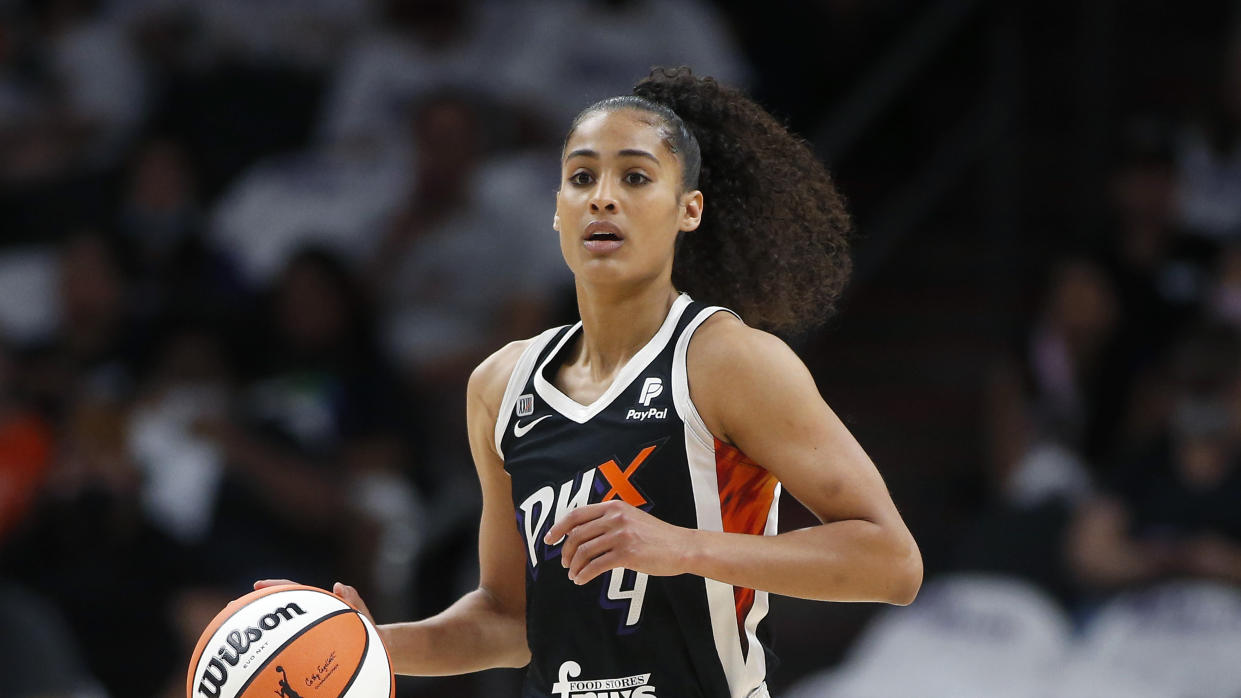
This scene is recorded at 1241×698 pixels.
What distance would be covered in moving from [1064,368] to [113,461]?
153 inches

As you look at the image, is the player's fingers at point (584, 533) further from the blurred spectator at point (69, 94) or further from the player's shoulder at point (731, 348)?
the blurred spectator at point (69, 94)

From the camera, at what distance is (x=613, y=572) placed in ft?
9.37

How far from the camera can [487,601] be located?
130 inches

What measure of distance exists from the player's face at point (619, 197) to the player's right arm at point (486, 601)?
37 cm

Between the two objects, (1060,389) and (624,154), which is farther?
(1060,389)

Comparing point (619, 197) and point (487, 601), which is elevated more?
point (619, 197)

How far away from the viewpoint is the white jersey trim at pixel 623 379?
115 inches

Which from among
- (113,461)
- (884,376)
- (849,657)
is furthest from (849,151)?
(113,461)

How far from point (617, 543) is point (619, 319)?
0.66m

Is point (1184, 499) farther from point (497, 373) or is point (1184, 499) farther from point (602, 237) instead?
point (602, 237)

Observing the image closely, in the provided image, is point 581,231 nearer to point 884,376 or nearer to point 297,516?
point 297,516

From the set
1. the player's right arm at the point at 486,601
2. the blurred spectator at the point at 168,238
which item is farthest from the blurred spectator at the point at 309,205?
the player's right arm at the point at 486,601

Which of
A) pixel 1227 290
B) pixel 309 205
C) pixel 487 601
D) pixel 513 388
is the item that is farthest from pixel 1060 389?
pixel 513 388

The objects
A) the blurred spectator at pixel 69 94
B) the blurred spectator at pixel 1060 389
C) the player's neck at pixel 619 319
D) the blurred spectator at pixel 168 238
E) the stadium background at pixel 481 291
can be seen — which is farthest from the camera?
the blurred spectator at pixel 69 94
